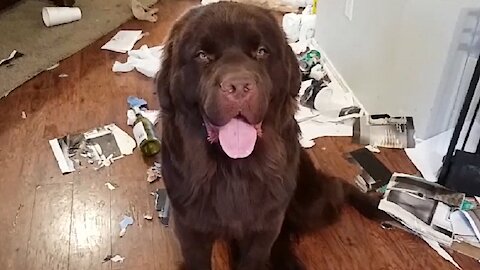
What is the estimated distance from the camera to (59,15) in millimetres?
3119

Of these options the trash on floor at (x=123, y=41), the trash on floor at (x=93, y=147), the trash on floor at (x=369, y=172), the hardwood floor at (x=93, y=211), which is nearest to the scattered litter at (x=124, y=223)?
the hardwood floor at (x=93, y=211)

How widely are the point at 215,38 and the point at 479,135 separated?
128cm

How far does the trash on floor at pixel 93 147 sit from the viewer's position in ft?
7.25

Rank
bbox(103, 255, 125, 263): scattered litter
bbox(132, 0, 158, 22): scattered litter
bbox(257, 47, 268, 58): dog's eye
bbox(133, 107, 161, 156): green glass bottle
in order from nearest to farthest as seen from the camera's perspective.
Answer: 1. bbox(257, 47, 268, 58): dog's eye
2. bbox(103, 255, 125, 263): scattered litter
3. bbox(133, 107, 161, 156): green glass bottle
4. bbox(132, 0, 158, 22): scattered litter

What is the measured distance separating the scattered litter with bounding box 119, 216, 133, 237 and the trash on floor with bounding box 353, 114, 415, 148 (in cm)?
88

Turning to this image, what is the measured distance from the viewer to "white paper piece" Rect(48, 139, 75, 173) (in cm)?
218

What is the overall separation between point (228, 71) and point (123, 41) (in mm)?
1870

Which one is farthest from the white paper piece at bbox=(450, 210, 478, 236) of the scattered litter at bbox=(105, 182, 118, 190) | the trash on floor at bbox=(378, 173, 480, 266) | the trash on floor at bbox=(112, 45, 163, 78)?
the trash on floor at bbox=(112, 45, 163, 78)

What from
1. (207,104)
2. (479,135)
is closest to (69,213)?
(207,104)

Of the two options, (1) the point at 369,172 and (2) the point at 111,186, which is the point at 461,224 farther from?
(2) the point at 111,186

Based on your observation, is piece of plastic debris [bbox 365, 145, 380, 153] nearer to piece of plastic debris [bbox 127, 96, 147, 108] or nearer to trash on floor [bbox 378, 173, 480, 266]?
trash on floor [bbox 378, 173, 480, 266]

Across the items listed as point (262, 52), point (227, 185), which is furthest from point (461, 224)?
point (262, 52)

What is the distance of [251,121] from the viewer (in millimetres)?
1299

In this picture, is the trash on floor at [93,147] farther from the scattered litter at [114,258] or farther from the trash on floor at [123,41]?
the trash on floor at [123,41]
